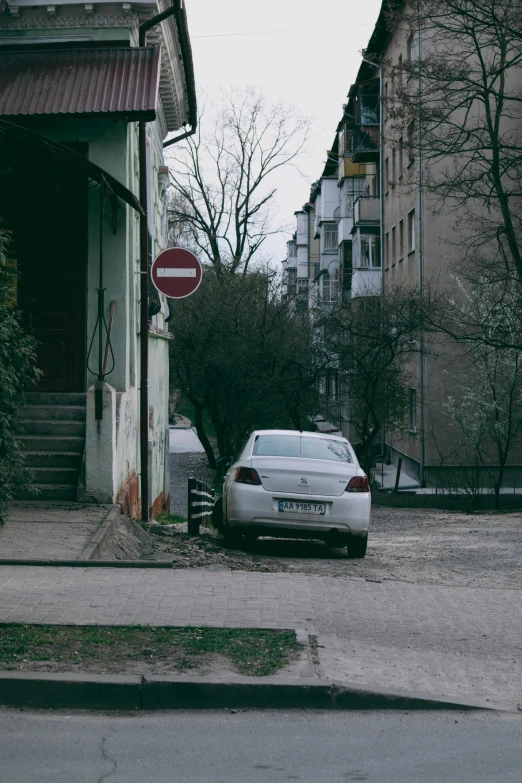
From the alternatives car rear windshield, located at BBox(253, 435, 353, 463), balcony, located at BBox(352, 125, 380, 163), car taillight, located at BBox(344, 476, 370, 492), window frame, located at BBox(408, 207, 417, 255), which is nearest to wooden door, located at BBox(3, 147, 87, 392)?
car rear windshield, located at BBox(253, 435, 353, 463)

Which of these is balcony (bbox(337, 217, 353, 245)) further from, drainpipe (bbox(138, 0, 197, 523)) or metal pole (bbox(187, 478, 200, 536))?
metal pole (bbox(187, 478, 200, 536))

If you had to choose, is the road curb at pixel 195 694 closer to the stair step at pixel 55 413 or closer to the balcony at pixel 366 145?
the stair step at pixel 55 413

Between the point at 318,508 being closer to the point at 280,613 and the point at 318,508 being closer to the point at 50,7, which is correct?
the point at 280,613

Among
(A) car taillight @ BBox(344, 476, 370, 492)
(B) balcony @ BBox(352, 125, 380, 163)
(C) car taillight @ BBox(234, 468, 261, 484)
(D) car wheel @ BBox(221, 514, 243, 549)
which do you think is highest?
(B) balcony @ BBox(352, 125, 380, 163)

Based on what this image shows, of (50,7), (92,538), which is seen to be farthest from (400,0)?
(92,538)

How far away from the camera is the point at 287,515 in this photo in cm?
1171

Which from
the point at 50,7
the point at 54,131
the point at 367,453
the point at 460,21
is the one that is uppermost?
the point at 460,21

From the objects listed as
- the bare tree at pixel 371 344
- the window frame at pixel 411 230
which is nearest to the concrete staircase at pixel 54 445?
the bare tree at pixel 371 344

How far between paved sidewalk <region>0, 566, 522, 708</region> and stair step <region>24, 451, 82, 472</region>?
385 cm

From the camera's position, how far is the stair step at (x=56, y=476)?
12.6 meters

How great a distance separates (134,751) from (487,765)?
1.65 metres

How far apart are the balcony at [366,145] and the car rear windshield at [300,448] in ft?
99.2

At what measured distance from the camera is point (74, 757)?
478 cm

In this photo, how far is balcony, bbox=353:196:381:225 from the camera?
43.8 meters
